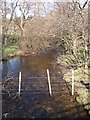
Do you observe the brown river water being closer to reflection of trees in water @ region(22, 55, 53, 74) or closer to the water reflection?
the water reflection

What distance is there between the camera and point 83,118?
8.26 meters

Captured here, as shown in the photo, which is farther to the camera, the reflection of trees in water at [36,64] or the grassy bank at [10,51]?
the grassy bank at [10,51]

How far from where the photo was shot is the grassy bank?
2123 cm

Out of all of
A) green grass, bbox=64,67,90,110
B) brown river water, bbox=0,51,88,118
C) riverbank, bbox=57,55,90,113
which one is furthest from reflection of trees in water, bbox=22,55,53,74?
green grass, bbox=64,67,90,110

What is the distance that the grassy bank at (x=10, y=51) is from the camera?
69.7 feet

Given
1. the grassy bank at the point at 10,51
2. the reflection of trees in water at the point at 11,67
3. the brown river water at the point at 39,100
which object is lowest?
the brown river water at the point at 39,100

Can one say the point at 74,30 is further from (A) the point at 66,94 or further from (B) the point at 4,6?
(B) the point at 4,6

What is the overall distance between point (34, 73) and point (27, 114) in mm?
6132

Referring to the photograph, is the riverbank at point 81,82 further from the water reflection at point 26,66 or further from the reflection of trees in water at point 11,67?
the reflection of trees in water at point 11,67

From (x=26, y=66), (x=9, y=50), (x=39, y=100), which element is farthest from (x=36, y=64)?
(x=39, y=100)

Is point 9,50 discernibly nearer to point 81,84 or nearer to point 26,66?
point 26,66

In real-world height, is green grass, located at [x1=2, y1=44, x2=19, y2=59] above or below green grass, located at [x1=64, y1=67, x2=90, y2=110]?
above

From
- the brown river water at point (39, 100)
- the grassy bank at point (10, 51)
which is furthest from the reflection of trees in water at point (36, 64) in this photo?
the grassy bank at point (10, 51)

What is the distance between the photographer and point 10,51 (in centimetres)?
2266
